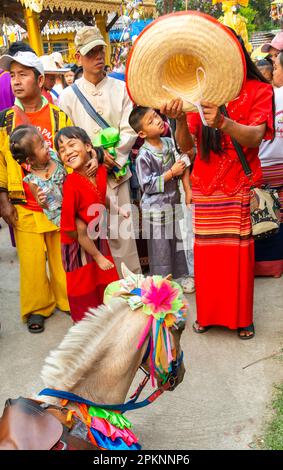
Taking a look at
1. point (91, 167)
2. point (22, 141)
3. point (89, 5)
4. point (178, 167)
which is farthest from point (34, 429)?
point (89, 5)

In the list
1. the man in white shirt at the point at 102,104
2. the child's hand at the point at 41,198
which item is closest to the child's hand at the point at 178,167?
the man in white shirt at the point at 102,104

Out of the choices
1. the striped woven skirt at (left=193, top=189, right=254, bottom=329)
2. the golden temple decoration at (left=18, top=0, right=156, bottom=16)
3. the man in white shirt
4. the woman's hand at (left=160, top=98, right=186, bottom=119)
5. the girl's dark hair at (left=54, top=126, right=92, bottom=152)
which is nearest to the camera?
the woman's hand at (left=160, top=98, right=186, bottom=119)

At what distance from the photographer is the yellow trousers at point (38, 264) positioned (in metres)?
3.87

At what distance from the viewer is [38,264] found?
396 centimetres

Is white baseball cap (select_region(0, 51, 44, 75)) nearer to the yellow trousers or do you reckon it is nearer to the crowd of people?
the crowd of people

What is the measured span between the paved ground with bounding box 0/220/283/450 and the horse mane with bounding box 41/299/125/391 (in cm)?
103

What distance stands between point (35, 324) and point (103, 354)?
219 centimetres

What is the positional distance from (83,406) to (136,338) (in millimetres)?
320

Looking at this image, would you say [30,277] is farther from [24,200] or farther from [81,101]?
[81,101]

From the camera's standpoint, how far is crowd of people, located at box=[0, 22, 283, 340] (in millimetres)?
3232

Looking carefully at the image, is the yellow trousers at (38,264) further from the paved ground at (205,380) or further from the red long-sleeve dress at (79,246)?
the red long-sleeve dress at (79,246)

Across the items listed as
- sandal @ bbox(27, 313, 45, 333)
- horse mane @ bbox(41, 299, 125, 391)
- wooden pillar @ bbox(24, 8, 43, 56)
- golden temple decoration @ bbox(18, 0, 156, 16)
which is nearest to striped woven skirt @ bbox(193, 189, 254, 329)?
sandal @ bbox(27, 313, 45, 333)
